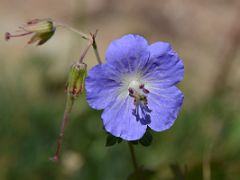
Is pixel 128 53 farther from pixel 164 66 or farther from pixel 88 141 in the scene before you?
pixel 88 141

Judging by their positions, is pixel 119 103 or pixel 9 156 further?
pixel 9 156

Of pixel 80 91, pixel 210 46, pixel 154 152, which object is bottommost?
pixel 154 152

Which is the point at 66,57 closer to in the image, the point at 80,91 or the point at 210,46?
the point at 210,46

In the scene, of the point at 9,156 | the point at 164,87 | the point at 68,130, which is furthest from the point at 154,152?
the point at 164,87

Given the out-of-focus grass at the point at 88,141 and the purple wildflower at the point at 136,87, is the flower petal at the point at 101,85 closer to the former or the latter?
the purple wildflower at the point at 136,87

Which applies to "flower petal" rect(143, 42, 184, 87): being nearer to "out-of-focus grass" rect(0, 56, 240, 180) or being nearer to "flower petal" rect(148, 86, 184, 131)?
"flower petal" rect(148, 86, 184, 131)

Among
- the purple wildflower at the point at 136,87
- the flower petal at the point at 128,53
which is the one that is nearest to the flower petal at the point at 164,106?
the purple wildflower at the point at 136,87

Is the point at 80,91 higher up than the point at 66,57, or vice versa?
the point at 66,57
